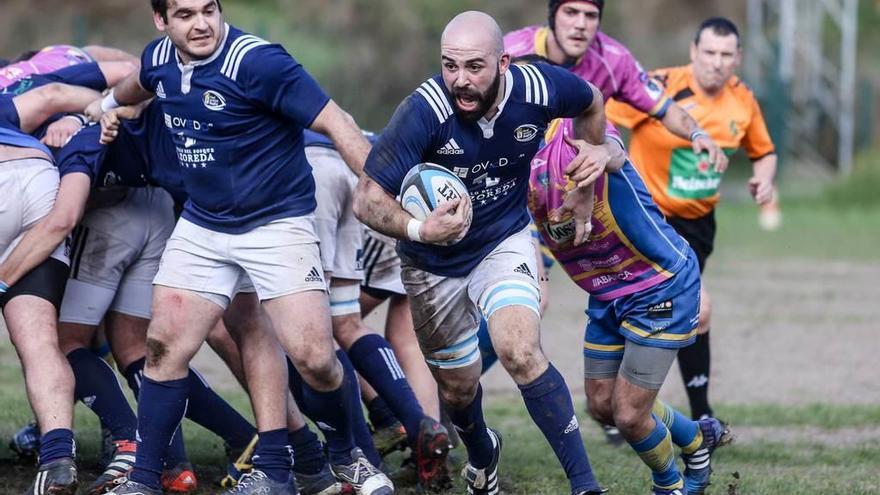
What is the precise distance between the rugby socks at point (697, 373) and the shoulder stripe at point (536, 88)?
2687 mm

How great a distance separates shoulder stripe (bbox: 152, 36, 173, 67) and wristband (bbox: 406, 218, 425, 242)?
131 centimetres

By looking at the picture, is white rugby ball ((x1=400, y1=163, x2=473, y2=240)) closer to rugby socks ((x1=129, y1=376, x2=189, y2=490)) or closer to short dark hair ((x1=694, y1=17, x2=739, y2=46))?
rugby socks ((x1=129, y1=376, x2=189, y2=490))

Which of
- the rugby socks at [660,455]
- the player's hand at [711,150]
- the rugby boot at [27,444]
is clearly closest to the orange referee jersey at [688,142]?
the player's hand at [711,150]

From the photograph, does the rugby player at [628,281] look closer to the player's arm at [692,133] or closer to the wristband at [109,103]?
the player's arm at [692,133]

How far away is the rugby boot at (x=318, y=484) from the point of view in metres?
5.87

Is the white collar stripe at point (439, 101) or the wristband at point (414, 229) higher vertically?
the white collar stripe at point (439, 101)

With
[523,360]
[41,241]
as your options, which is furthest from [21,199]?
[523,360]

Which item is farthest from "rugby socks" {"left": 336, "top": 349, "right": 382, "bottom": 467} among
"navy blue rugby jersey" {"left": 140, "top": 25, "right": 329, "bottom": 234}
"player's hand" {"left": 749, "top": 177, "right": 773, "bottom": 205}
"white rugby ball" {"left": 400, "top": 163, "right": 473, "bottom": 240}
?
"player's hand" {"left": 749, "top": 177, "right": 773, "bottom": 205}

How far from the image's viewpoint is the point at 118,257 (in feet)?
20.3

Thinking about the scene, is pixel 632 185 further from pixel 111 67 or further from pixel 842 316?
pixel 842 316

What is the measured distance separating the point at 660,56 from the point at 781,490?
20344 millimetres

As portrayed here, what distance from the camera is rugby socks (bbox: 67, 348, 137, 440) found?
598cm

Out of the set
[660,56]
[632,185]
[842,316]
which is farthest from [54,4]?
[632,185]

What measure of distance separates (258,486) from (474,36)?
2013 mm
